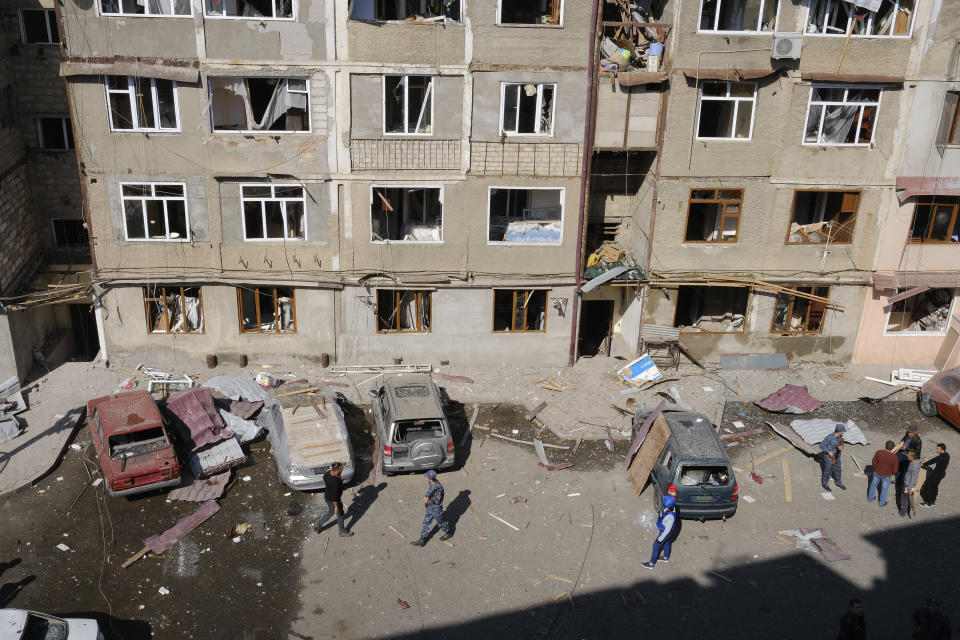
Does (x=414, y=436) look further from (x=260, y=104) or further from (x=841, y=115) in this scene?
(x=841, y=115)

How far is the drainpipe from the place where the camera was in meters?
20.2

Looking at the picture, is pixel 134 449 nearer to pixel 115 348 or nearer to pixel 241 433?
pixel 241 433

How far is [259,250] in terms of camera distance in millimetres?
21516

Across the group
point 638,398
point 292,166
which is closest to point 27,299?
point 292,166

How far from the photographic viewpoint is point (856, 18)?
804 inches

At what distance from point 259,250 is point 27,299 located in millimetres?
6432

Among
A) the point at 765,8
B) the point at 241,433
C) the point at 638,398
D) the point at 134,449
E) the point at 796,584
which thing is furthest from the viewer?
the point at 638,398

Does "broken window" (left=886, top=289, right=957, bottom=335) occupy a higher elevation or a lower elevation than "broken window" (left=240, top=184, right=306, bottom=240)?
lower

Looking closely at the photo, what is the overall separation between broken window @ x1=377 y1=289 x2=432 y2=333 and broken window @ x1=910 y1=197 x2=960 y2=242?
1469 cm

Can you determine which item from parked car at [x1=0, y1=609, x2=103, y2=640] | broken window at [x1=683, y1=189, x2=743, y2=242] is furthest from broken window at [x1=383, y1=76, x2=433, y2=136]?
Result: parked car at [x1=0, y1=609, x2=103, y2=640]

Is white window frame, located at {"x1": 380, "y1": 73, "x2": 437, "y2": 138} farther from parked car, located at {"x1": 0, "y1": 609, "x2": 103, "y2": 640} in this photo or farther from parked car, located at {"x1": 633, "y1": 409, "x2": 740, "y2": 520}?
parked car, located at {"x1": 0, "y1": 609, "x2": 103, "y2": 640}

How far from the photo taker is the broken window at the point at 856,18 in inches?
803

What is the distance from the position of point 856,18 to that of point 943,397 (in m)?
10.6

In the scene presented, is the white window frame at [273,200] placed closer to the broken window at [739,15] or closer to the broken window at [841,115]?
the broken window at [739,15]
